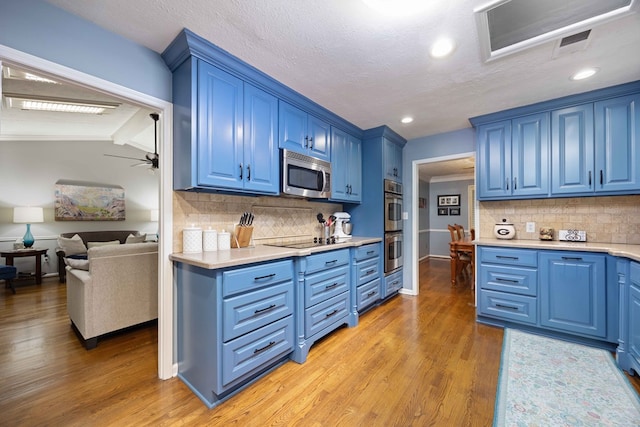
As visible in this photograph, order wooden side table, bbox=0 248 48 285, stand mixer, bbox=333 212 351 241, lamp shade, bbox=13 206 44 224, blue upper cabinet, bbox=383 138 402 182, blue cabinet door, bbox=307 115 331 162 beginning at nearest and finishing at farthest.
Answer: blue cabinet door, bbox=307 115 331 162 < stand mixer, bbox=333 212 351 241 < blue upper cabinet, bbox=383 138 402 182 < wooden side table, bbox=0 248 48 285 < lamp shade, bbox=13 206 44 224

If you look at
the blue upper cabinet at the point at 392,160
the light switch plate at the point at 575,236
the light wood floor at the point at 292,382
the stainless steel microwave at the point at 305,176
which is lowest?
the light wood floor at the point at 292,382

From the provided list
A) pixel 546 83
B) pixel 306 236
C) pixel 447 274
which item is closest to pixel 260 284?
pixel 306 236

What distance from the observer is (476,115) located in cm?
306

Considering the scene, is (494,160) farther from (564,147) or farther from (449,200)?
(449,200)

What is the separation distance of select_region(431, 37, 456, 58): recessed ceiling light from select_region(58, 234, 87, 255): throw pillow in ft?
21.4

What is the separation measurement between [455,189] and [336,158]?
5.44 meters

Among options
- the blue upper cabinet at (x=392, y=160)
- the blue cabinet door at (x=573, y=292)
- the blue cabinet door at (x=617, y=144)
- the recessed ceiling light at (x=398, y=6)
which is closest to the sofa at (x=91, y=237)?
the blue upper cabinet at (x=392, y=160)

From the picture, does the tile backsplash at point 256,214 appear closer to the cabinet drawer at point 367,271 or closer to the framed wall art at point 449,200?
the cabinet drawer at point 367,271

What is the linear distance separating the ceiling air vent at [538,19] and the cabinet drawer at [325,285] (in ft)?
6.95

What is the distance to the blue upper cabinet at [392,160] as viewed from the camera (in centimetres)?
357

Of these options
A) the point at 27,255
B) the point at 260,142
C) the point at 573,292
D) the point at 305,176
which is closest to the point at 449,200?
the point at 573,292

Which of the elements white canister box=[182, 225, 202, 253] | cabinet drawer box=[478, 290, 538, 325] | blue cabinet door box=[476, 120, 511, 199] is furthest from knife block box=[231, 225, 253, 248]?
blue cabinet door box=[476, 120, 511, 199]

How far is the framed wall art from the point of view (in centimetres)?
717

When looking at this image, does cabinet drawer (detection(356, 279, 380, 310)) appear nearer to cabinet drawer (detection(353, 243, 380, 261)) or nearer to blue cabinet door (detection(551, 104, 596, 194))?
cabinet drawer (detection(353, 243, 380, 261))
